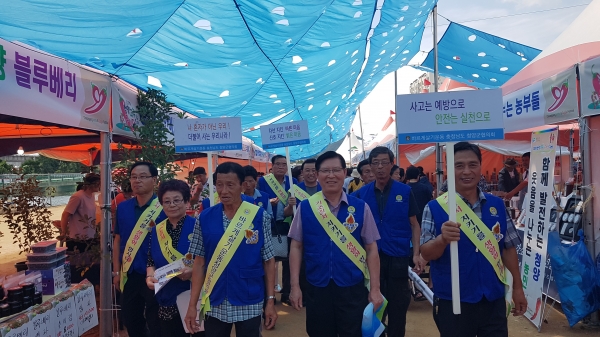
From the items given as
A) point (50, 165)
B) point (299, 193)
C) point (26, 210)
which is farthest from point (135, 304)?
point (50, 165)

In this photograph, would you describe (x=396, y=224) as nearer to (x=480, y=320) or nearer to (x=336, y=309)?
(x=336, y=309)

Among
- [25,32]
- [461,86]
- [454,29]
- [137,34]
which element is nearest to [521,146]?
[461,86]

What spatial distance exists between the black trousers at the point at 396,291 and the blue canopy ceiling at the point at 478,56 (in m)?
5.74

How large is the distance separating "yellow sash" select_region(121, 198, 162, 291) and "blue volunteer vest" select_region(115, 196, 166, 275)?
0.11 ft

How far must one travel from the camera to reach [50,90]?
392cm

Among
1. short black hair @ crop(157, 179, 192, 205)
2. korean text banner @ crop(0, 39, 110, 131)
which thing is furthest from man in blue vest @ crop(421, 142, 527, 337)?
korean text banner @ crop(0, 39, 110, 131)

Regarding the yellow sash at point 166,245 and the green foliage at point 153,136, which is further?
the green foliage at point 153,136

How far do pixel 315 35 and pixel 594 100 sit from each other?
10.5 feet

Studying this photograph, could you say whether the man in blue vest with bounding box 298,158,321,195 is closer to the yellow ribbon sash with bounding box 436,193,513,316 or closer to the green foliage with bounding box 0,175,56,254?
the green foliage with bounding box 0,175,56,254

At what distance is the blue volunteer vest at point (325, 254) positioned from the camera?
9.53 feet

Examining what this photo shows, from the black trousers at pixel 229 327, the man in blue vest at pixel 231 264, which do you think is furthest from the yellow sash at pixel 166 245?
the black trousers at pixel 229 327

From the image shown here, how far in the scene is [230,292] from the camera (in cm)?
275

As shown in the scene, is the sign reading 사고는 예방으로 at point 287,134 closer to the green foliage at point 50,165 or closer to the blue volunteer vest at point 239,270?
the blue volunteer vest at point 239,270

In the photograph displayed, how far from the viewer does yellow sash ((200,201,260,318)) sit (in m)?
2.77
